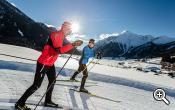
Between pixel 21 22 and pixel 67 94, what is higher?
pixel 21 22

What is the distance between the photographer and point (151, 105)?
10484 millimetres

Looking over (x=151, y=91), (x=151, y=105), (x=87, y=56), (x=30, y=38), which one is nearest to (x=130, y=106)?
(x=151, y=105)

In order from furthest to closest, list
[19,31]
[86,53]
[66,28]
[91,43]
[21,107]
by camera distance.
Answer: [19,31], [86,53], [91,43], [66,28], [21,107]

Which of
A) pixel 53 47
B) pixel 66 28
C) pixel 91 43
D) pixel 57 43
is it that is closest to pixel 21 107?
pixel 53 47

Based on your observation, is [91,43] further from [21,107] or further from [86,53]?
[21,107]

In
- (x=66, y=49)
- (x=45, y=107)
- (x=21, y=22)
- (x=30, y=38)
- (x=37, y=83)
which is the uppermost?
(x=21, y=22)

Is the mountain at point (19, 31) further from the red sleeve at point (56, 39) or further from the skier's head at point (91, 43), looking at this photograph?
the red sleeve at point (56, 39)

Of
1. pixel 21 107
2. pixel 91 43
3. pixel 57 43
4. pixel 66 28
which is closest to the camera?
pixel 21 107

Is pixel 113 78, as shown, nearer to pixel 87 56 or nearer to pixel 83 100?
pixel 87 56

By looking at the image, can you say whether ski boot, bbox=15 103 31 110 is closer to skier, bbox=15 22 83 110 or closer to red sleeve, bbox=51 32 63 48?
skier, bbox=15 22 83 110

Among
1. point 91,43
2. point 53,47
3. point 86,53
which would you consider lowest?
point 53,47

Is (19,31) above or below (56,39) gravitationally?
above

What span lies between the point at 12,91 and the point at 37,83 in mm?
2114

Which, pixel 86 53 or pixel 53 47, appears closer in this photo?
pixel 53 47
